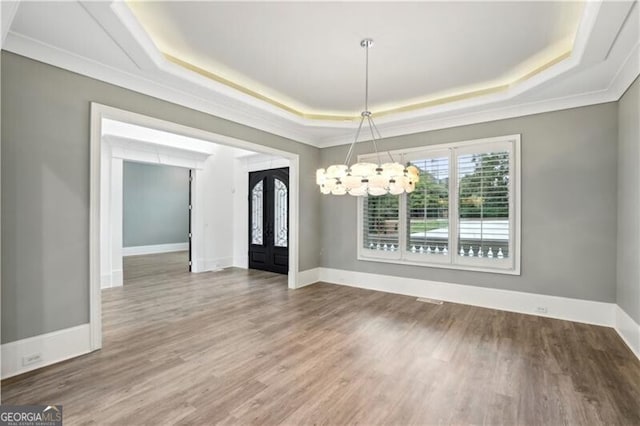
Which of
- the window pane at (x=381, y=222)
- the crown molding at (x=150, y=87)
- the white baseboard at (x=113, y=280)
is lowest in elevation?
the white baseboard at (x=113, y=280)

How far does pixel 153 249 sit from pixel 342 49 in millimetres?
10682

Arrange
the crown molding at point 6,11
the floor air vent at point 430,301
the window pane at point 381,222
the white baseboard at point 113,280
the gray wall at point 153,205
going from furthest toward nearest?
the gray wall at point 153,205 → the white baseboard at point 113,280 → the window pane at point 381,222 → the floor air vent at point 430,301 → the crown molding at point 6,11

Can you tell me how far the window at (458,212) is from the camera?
4.42m

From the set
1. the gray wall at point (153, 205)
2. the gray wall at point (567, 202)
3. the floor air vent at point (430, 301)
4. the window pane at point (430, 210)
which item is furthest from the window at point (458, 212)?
the gray wall at point (153, 205)

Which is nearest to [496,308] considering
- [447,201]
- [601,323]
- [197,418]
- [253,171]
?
[601,323]

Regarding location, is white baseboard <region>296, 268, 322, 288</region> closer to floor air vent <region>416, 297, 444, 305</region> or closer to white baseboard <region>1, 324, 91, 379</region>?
floor air vent <region>416, 297, 444, 305</region>

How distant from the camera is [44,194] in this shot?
2863 millimetres

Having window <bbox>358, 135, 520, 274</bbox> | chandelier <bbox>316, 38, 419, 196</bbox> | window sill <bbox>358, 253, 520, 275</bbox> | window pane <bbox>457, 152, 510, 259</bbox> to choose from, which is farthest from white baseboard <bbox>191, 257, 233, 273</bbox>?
window pane <bbox>457, 152, 510, 259</bbox>

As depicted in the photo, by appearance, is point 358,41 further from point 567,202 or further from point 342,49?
point 567,202

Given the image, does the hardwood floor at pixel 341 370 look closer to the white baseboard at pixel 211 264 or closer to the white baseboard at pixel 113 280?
the white baseboard at pixel 113 280

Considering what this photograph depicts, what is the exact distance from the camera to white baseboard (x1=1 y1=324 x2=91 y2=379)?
2.63 meters

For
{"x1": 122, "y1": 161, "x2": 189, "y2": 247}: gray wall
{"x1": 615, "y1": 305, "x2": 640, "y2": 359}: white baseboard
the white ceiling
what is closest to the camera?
the white ceiling

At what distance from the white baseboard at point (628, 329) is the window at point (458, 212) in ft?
3.68

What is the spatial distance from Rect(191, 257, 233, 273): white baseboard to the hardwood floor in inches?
110
